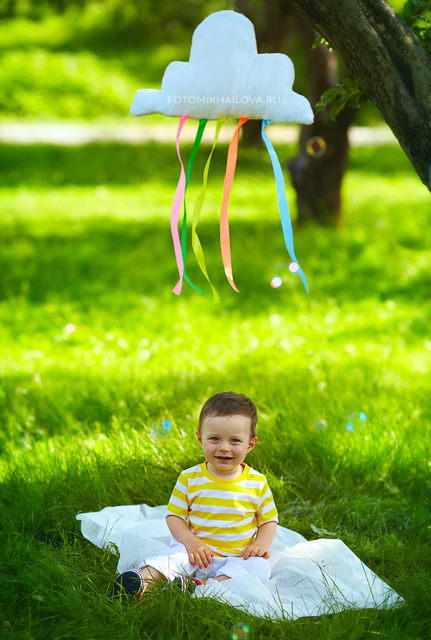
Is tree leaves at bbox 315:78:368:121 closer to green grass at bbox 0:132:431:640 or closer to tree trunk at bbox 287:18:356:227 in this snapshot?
green grass at bbox 0:132:431:640

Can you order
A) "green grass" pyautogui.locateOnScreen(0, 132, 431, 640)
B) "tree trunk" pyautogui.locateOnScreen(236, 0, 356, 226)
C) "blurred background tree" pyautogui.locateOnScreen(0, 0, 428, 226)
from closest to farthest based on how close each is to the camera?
1. "green grass" pyautogui.locateOnScreen(0, 132, 431, 640)
2. "tree trunk" pyautogui.locateOnScreen(236, 0, 356, 226)
3. "blurred background tree" pyautogui.locateOnScreen(0, 0, 428, 226)

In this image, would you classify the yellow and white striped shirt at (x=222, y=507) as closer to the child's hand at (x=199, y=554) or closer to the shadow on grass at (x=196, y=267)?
the child's hand at (x=199, y=554)

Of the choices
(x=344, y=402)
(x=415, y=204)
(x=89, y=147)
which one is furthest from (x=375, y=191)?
(x=344, y=402)

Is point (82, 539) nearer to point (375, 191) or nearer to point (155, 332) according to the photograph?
point (155, 332)

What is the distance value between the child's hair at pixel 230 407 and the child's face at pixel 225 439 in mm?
14

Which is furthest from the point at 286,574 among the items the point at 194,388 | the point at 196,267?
the point at 196,267

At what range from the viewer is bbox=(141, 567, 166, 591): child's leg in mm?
2271

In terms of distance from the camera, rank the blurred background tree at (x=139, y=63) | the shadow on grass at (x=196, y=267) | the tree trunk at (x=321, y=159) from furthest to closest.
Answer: the blurred background tree at (x=139, y=63) < the tree trunk at (x=321, y=159) < the shadow on grass at (x=196, y=267)

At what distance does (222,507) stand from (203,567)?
21 cm

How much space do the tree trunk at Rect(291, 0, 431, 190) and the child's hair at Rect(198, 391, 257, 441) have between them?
3.21 ft

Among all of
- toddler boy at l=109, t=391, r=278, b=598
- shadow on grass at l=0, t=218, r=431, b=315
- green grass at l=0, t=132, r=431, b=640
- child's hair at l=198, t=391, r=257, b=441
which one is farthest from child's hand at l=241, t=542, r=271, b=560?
shadow on grass at l=0, t=218, r=431, b=315

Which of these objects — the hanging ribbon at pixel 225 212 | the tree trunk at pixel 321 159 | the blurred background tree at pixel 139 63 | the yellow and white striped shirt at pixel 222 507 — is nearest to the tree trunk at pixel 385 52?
the hanging ribbon at pixel 225 212

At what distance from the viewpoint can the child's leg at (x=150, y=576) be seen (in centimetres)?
227

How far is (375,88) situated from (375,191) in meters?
8.64
